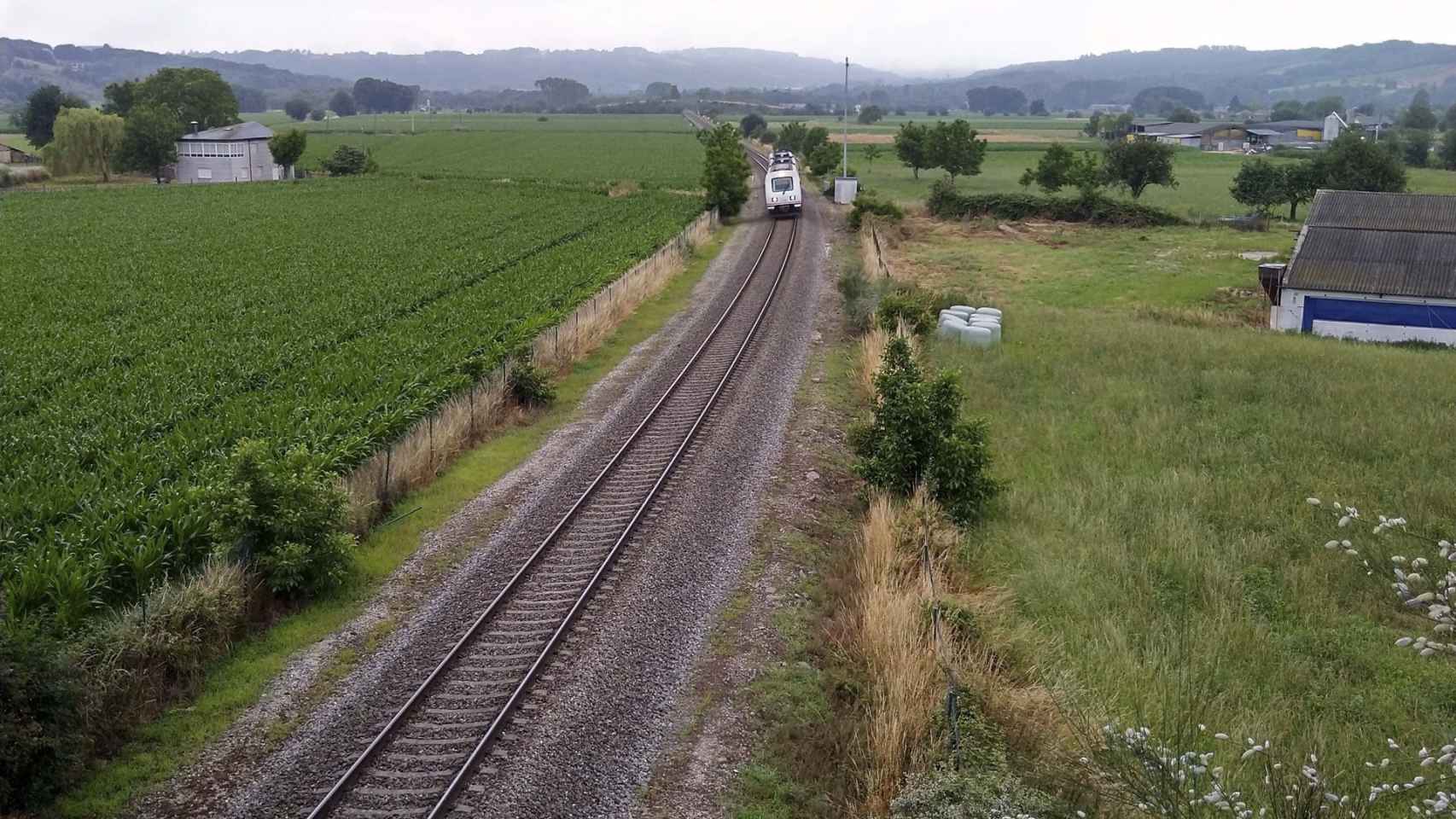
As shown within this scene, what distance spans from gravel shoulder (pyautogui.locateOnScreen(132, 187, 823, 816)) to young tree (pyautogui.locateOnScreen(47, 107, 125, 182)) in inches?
3514

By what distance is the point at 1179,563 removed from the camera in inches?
632

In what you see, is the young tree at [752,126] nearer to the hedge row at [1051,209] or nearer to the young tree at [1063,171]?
the young tree at [1063,171]

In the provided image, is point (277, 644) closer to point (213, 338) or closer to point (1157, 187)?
point (213, 338)

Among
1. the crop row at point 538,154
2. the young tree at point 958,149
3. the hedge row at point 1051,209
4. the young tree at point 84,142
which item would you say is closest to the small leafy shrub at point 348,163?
the crop row at point 538,154

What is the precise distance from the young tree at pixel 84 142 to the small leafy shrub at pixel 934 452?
3695 inches

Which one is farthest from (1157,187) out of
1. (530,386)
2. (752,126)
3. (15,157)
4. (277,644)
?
(752,126)

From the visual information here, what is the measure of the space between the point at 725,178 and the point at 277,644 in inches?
1918

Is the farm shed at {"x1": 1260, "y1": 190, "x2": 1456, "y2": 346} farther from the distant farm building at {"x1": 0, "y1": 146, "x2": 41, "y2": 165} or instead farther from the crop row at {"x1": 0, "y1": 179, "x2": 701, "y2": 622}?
the distant farm building at {"x1": 0, "y1": 146, "x2": 41, "y2": 165}

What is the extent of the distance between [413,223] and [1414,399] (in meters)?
43.0

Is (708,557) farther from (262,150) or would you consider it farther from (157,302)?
(262,150)

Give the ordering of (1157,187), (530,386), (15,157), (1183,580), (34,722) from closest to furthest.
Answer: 1. (34,722)
2. (1183,580)
3. (530,386)
4. (1157,187)
5. (15,157)

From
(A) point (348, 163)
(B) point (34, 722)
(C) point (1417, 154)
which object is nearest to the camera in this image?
(B) point (34, 722)

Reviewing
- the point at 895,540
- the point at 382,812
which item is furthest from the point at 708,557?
the point at 382,812

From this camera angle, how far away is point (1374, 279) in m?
37.8
